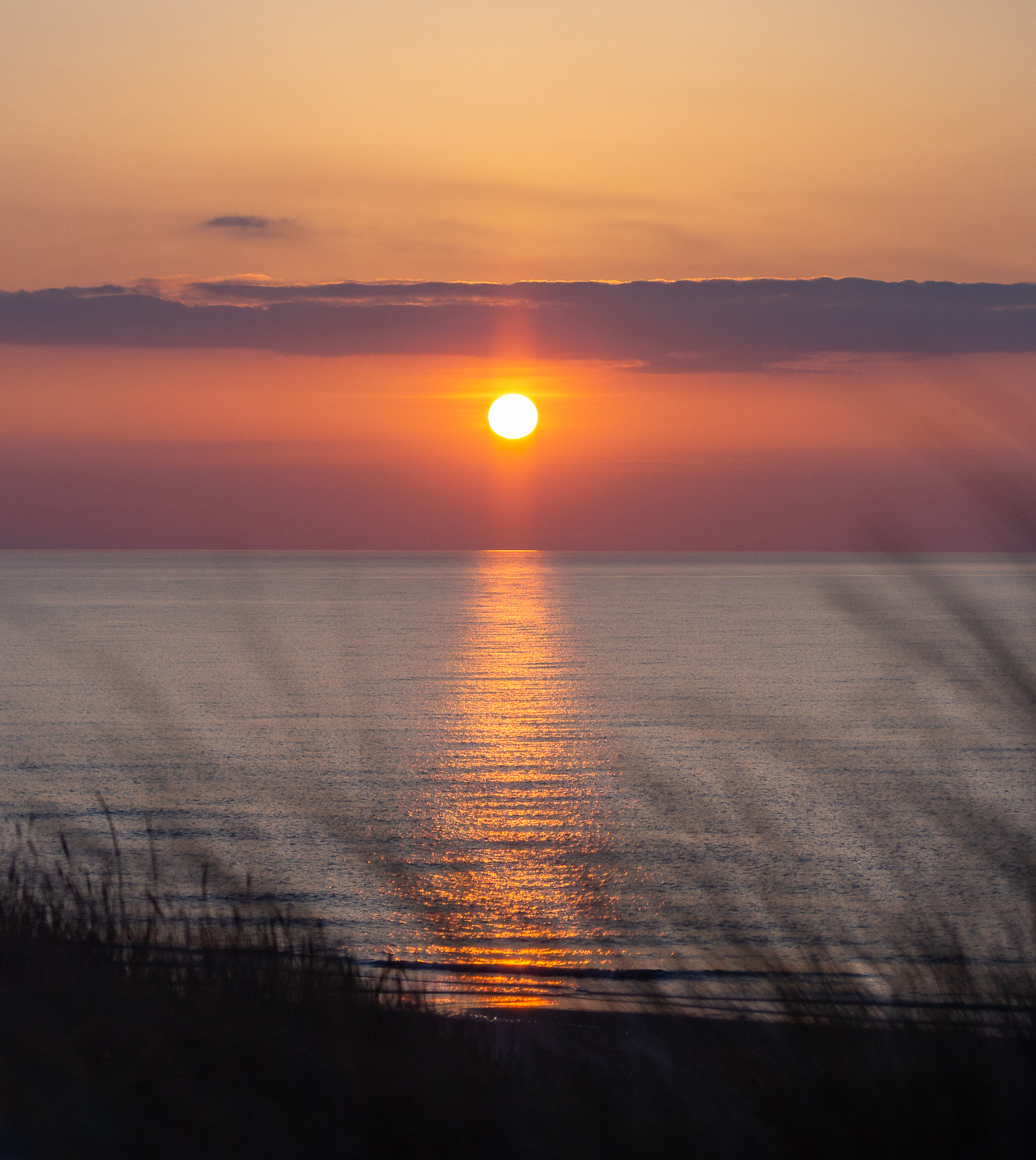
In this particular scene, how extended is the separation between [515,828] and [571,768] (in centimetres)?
800

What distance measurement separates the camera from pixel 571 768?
32656mm

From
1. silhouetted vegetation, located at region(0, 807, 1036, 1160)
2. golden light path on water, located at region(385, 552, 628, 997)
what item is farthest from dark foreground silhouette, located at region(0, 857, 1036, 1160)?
golden light path on water, located at region(385, 552, 628, 997)

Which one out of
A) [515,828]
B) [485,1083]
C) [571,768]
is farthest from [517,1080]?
[571,768]

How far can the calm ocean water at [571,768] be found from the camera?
2113 millimetres

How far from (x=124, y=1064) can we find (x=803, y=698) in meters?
46.8

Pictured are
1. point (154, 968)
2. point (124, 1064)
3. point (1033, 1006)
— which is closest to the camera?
point (1033, 1006)

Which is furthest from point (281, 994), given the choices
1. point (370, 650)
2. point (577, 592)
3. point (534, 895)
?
point (577, 592)

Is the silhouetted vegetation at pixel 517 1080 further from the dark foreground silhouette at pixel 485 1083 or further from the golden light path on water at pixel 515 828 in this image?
the golden light path on water at pixel 515 828

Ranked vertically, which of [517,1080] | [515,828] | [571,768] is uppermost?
[517,1080]

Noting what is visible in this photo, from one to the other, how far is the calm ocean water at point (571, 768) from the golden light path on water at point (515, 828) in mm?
62

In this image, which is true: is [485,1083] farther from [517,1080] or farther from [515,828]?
[515,828]

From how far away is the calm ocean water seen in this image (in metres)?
2.11

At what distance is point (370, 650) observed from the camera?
7325cm

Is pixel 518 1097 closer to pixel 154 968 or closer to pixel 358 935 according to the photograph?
pixel 154 968
